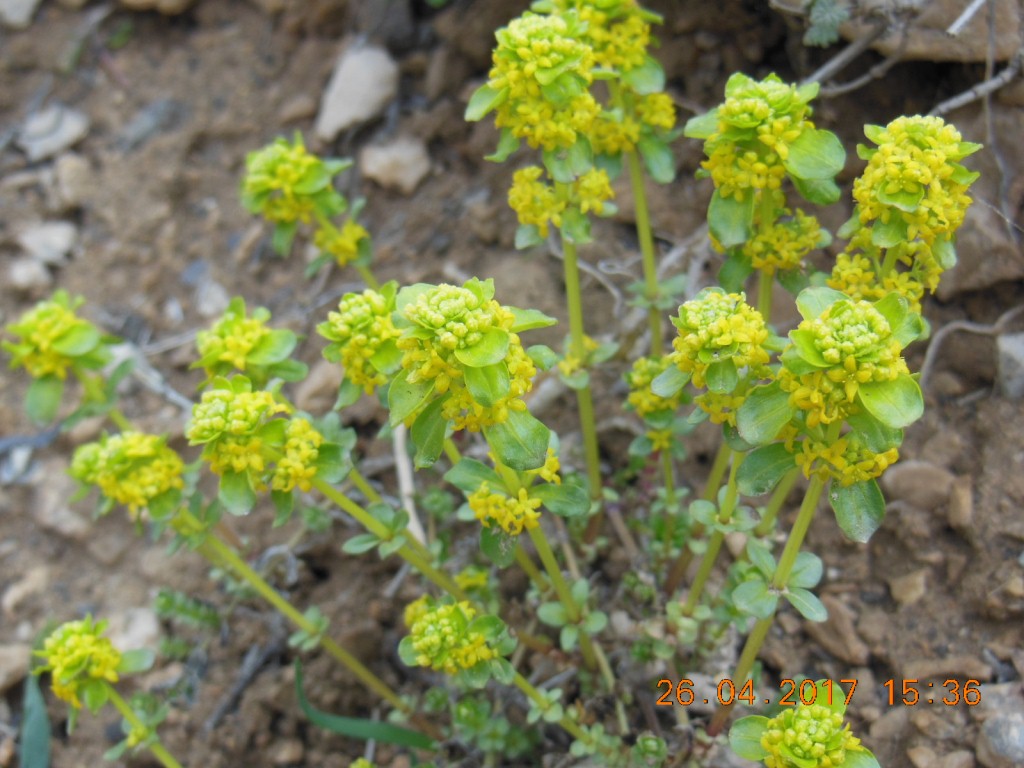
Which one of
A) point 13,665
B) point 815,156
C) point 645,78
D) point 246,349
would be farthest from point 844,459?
point 13,665

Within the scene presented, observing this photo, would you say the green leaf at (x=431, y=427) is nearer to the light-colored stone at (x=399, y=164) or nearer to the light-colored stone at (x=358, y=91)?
the light-colored stone at (x=399, y=164)

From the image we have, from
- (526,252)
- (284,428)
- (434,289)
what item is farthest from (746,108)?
(526,252)

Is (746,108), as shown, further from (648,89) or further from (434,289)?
(434,289)

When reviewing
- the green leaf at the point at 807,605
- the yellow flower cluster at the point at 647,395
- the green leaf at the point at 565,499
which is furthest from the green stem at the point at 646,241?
the green leaf at the point at 807,605

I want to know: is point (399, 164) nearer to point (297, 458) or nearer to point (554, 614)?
point (297, 458)

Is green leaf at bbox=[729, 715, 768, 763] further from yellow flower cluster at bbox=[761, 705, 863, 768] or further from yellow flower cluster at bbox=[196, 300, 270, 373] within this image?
yellow flower cluster at bbox=[196, 300, 270, 373]

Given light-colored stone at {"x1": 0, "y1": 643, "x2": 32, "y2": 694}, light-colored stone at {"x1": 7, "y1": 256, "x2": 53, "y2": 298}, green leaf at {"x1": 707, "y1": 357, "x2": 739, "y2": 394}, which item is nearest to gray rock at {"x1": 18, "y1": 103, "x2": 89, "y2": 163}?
light-colored stone at {"x1": 7, "y1": 256, "x2": 53, "y2": 298}
